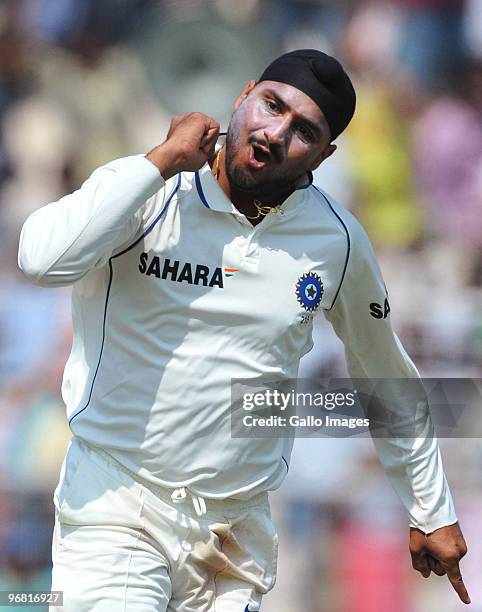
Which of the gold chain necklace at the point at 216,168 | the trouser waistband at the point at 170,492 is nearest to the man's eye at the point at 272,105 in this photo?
the gold chain necklace at the point at 216,168

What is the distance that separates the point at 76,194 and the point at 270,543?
1258 millimetres

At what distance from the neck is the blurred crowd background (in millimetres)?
2964

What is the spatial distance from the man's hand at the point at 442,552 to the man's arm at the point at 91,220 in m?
1.50

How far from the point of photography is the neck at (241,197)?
3.45 metres

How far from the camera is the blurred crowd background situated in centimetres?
626

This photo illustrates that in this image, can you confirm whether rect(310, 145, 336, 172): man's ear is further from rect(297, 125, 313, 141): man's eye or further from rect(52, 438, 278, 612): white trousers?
rect(52, 438, 278, 612): white trousers

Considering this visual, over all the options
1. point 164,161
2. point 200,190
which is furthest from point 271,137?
point 164,161

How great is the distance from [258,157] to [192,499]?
1013 mm

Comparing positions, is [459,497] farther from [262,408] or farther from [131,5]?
[131,5]

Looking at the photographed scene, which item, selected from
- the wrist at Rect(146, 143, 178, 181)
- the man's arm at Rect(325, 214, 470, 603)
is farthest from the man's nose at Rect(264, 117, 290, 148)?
the man's arm at Rect(325, 214, 470, 603)

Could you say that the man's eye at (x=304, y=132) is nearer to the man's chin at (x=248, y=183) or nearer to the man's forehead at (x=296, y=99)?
the man's forehead at (x=296, y=99)

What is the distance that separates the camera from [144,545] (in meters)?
3.29

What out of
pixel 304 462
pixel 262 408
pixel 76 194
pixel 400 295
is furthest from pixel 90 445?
pixel 400 295

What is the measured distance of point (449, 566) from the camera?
377 cm
